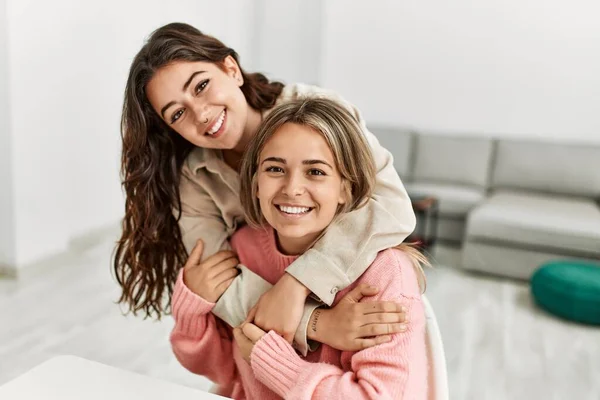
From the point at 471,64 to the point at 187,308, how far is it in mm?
4323

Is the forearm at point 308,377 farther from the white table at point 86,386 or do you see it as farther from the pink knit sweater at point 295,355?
the white table at point 86,386

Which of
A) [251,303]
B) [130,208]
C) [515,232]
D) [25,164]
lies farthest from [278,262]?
[515,232]

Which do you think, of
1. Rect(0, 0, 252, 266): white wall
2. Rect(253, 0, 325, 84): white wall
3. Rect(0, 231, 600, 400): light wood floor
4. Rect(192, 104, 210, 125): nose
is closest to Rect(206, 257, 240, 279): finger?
Rect(192, 104, 210, 125): nose

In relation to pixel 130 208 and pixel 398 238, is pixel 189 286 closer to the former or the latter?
pixel 130 208

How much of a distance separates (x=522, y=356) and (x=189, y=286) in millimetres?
2051

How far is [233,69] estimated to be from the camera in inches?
58.9

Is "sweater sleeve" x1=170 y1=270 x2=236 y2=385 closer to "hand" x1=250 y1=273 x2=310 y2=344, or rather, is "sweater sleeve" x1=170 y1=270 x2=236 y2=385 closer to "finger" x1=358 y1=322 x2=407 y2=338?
"hand" x1=250 y1=273 x2=310 y2=344

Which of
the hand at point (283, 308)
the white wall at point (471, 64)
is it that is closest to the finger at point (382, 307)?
the hand at point (283, 308)

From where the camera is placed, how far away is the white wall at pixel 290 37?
550cm

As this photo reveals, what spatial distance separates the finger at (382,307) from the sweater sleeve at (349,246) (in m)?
0.09

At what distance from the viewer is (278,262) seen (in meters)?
1.31

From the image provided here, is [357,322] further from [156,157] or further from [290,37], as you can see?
[290,37]

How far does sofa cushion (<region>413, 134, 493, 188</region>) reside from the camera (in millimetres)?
4758

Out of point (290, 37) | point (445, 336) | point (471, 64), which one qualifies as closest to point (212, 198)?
point (445, 336)
